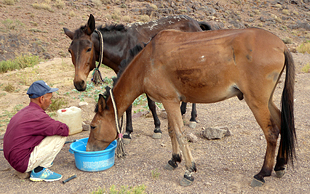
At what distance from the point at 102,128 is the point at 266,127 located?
7.68ft

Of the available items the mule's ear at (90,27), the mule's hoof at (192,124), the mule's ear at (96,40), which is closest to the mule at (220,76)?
the mule's ear at (90,27)

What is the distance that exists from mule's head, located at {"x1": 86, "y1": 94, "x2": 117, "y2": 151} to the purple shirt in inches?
20.7

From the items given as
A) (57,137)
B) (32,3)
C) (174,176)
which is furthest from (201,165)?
(32,3)

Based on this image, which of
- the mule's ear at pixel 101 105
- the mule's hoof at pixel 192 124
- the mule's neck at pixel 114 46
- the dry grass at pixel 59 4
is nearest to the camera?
the mule's ear at pixel 101 105

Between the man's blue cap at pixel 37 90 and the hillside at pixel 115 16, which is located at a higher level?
the man's blue cap at pixel 37 90

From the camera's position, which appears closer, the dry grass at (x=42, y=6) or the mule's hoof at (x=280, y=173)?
the mule's hoof at (x=280, y=173)

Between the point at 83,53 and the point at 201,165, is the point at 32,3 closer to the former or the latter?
the point at 83,53

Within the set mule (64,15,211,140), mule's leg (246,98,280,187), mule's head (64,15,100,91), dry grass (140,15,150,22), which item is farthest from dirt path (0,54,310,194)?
dry grass (140,15,150,22)

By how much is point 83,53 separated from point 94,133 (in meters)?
1.60

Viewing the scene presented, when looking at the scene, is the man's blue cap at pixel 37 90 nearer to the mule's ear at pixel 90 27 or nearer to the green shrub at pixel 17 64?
the mule's ear at pixel 90 27

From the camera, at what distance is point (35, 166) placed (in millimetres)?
3814

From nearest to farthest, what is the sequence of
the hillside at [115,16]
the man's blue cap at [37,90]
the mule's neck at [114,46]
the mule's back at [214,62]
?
the mule's back at [214,62] → the man's blue cap at [37,90] → the mule's neck at [114,46] → the hillside at [115,16]

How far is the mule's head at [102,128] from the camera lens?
4.02 meters

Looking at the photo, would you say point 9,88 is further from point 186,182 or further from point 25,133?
→ point 186,182
